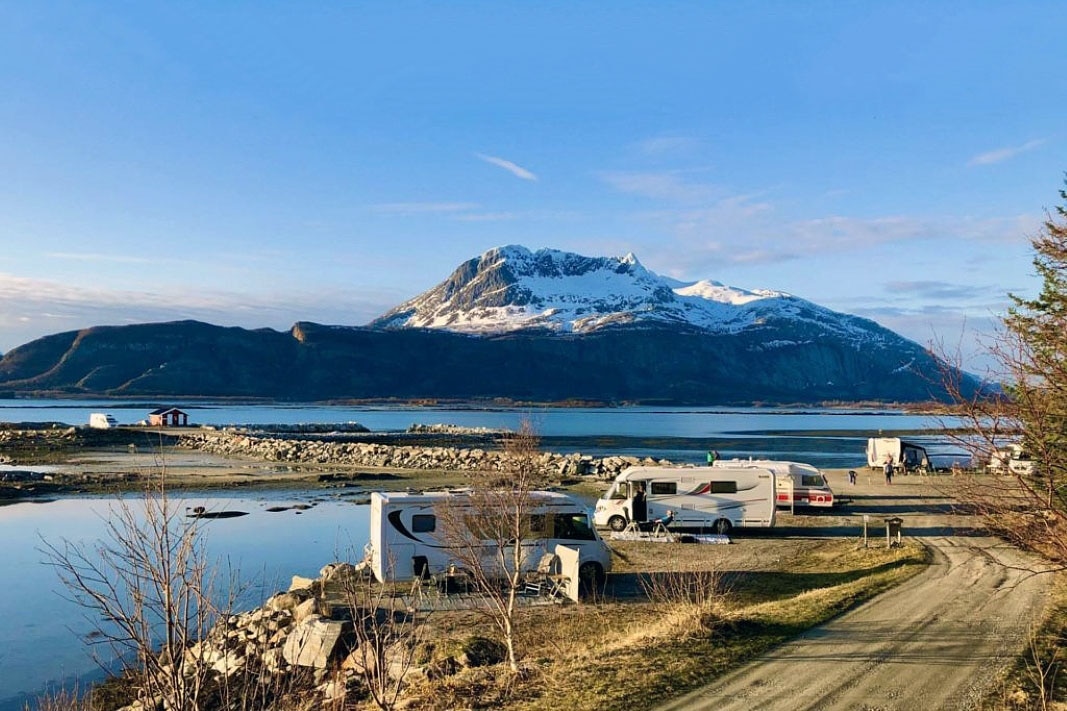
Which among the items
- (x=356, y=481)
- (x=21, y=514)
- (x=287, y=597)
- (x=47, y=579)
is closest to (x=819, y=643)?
(x=287, y=597)

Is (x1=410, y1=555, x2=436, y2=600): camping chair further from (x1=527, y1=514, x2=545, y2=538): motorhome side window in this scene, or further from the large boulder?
the large boulder

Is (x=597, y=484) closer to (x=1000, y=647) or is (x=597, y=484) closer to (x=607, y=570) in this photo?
(x=607, y=570)

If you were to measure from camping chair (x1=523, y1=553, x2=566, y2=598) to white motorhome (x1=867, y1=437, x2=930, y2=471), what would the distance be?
3850 cm

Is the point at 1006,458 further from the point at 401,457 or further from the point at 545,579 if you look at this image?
the point at 401,457

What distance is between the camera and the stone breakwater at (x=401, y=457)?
5222 centimetres

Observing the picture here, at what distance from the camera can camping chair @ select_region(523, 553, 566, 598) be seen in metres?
18.8

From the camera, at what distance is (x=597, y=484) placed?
153 feet

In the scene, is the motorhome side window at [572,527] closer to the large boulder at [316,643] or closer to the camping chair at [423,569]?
the camping chair at [423,569]

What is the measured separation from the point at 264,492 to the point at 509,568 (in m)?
29.8

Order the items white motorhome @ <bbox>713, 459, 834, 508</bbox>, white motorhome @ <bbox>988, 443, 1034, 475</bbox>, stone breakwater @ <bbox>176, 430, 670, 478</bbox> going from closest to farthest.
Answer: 1. white motorhome @ <bbox>988, 443, 1034, 475</bbox>
2. white motorhome @ <bbox>713, 459, 834, 508</bbox>
3. stone breakwater @ <bbox>176, 430, 670, 478</bbox>

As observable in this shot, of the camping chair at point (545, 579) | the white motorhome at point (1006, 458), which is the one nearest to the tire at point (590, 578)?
the camping chair at point (545, 579)

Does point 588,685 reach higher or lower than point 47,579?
higher

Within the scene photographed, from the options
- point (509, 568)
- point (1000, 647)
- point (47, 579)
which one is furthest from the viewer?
Result: point (47, 579)

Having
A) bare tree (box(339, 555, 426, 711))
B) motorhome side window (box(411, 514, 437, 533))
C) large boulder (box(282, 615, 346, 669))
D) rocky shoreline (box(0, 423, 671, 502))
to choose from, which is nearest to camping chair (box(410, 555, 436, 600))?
motorhome side window (box(411, 514, 437, 533))
